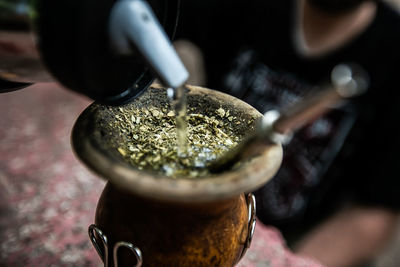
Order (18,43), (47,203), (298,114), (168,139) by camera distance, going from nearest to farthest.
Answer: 1. (298,114)
2. (18,43)
3. (168,139)
4. (47,203)

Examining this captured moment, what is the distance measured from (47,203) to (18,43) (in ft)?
2.25

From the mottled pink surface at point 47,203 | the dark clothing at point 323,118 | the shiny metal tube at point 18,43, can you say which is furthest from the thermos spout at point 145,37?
the dark clothing at point 323,118

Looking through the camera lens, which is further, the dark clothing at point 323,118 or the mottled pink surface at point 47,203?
the dark clothing at point 323,118

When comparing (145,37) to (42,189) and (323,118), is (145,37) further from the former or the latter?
(323,118)

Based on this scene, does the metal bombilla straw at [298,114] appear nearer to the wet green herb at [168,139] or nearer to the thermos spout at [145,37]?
the wet green herb at [168,139]

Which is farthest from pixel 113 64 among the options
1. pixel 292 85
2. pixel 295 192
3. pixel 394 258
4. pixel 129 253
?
pixel 394 258

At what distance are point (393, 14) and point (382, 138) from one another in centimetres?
61

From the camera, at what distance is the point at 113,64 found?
604 millimetres

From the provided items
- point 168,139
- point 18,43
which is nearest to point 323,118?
point 168,139

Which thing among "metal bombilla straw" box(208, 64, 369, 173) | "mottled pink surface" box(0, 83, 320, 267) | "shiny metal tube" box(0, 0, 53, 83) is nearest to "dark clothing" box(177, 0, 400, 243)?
"mottled pink surface" box(0, 83, 320, 267)

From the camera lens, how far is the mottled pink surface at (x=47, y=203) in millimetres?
952

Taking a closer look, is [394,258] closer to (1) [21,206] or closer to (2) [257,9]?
(2) [257,9]

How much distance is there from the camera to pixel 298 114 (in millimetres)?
455

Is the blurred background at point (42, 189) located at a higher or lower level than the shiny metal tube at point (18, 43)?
lower
